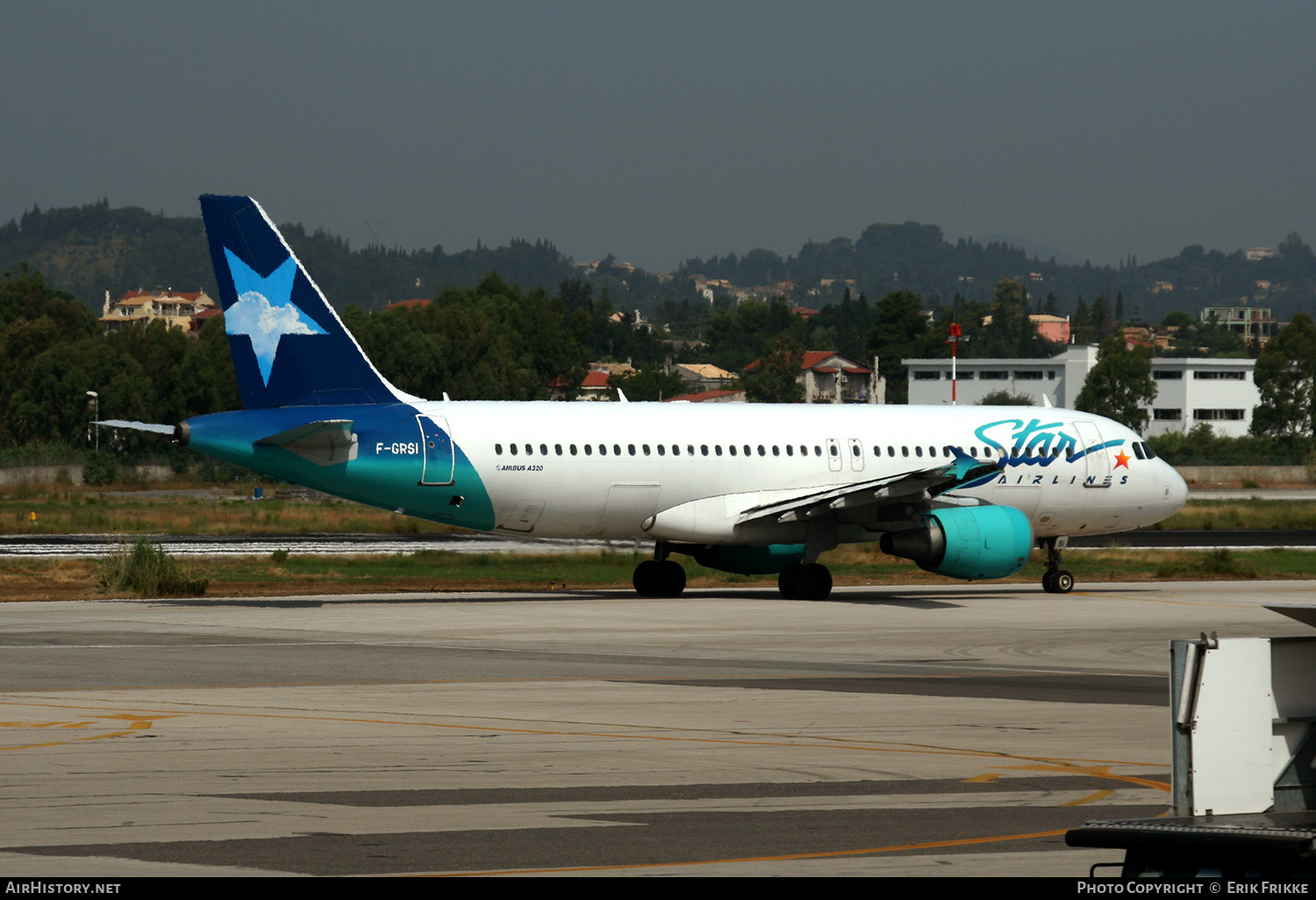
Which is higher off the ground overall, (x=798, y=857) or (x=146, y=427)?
(x=146, y=427)

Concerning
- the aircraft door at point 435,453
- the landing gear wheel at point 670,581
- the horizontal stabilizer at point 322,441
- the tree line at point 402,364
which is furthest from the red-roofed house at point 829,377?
the horizontal stabilizer at point 322,441

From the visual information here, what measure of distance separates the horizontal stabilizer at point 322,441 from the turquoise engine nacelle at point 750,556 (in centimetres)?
749

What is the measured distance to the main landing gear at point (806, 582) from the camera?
31125 millimetres

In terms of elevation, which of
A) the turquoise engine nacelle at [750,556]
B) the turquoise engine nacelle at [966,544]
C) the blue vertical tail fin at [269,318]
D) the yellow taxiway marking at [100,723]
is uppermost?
the blue vertical tail fin at [269,318]

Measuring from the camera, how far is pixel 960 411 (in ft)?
113

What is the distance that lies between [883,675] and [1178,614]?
35.2 ft

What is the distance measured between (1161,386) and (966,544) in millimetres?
112497

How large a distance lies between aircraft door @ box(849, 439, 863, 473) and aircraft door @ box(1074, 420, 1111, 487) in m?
5.19

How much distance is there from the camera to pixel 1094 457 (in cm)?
3450

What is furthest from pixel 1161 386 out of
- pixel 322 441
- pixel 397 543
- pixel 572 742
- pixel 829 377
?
pixel 572 742

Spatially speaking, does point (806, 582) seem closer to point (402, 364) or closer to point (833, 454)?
point (833, 454)

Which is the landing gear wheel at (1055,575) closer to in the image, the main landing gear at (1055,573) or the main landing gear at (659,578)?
the main landing gear at (1055,573)

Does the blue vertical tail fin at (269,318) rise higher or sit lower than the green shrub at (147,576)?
higher

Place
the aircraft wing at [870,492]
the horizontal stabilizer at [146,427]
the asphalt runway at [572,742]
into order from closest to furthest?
the asphalt runway at [572,742] → the horizontal stabilizer at [146,427] → the aircraft wing at [870,492]
